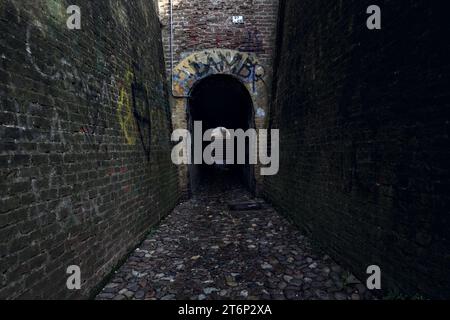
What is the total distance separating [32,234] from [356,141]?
12.9 ft

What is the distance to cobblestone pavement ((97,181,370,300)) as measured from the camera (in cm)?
347

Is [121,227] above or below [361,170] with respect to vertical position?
below

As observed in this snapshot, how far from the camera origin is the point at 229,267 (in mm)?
4238

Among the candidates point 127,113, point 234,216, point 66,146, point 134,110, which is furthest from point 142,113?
point 234,216

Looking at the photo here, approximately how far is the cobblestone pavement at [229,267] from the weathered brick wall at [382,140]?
17.0 inches

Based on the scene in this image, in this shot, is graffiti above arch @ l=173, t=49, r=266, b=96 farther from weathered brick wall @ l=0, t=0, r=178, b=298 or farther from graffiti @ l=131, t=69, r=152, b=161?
weathered brick wall @ l=0, t=0, r=178, b=298

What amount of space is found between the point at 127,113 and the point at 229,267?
328 centimetres

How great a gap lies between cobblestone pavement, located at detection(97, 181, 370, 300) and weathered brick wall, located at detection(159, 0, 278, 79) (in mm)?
5673

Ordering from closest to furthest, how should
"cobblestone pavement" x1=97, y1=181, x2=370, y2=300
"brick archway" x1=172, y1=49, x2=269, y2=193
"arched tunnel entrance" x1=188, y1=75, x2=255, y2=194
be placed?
"cobblestone pavement" x1=97, y1=181, x2=370, y2=300
"brick archway" x1=172, y1=49, x2=269, y2=193
"arched tunnel entrance" x1=188, y1=75, x2=255, y2=194

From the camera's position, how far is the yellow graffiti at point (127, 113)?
4691 millimetres

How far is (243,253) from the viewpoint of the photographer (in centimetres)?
479

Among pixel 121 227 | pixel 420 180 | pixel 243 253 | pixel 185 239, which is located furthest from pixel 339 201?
pixel 121 227

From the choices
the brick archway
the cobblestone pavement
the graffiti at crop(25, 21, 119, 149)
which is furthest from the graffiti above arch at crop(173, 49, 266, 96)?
the cobblestone pavement
